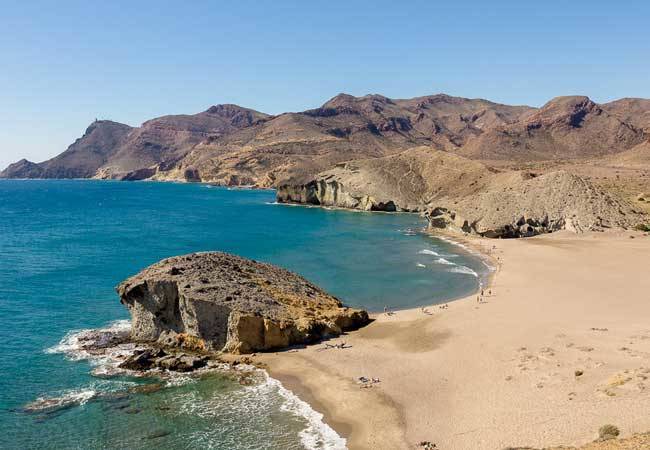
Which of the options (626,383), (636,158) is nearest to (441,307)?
(626,383)

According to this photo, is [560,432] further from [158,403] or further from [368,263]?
[368,263]

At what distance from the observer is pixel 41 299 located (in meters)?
44.8

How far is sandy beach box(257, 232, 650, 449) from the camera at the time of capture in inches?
886

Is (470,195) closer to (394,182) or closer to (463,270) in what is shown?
(394,182)

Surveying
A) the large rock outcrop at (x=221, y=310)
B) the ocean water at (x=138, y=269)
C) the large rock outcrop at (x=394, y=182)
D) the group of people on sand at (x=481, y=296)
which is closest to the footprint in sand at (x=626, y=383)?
the ocean water at (x=138, y=269)

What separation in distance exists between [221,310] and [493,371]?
659 inches

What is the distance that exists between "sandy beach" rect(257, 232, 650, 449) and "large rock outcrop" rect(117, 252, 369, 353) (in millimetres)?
1365

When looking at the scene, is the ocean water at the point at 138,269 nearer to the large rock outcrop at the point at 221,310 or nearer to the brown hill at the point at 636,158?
the large rock outcrop at the point at 221,310

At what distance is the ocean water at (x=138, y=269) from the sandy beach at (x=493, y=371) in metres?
2.89

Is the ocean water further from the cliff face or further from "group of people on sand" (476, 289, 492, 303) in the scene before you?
the cliff face

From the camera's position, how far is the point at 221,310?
33.4 metres

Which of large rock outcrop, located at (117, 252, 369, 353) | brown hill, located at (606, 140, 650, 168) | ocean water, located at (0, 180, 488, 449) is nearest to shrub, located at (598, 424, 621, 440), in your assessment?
ocean water, located at (0, 180, 488, 449)

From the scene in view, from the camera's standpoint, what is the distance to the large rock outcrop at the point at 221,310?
33.2 m

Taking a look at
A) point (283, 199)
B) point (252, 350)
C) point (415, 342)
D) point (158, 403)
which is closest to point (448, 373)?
point (415, 342)
